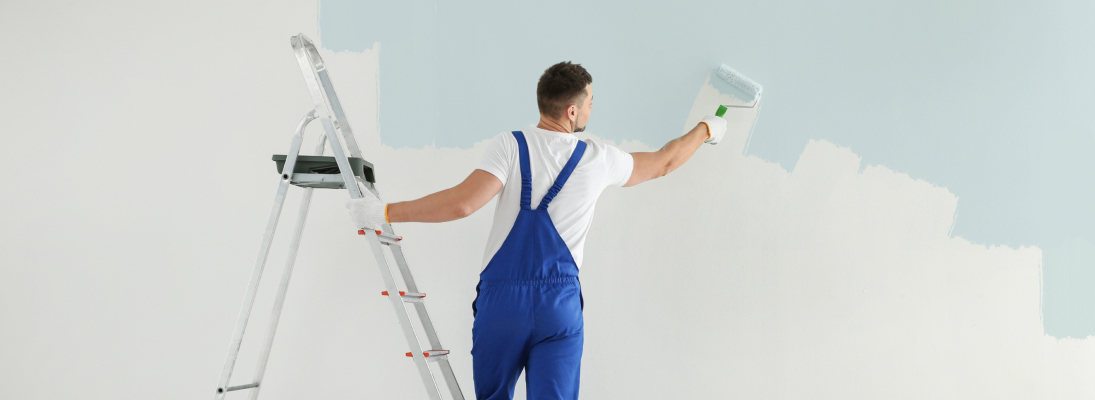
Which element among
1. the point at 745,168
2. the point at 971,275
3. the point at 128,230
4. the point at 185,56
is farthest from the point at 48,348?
the point at 971,275

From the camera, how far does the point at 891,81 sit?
6.53 ft

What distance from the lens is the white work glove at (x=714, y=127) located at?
183cm

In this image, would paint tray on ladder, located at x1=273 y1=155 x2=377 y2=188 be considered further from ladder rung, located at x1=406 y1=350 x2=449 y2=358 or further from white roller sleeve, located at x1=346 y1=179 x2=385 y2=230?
ladder rung, located at x1=406 y1=350 x2=449 y2=358

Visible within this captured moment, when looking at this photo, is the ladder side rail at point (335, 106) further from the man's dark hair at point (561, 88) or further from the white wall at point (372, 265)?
the man's dark hair at point (561, 88)

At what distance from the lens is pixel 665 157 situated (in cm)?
173

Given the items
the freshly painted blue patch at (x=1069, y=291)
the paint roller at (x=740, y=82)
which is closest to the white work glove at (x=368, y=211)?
the paint roller at (x=740, y=82)

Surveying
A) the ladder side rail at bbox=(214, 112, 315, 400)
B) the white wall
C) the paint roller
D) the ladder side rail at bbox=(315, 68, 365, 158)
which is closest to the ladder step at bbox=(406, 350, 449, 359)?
the white wall

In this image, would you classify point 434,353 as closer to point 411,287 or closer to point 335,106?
point 411,287

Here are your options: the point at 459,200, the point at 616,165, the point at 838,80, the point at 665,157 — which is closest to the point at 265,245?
the point at 459,200

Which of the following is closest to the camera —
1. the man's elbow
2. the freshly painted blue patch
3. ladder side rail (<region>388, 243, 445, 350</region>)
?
the man's elbow

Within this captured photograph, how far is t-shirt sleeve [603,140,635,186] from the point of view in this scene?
1.56m

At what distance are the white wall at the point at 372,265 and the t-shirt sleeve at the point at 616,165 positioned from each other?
363 mm

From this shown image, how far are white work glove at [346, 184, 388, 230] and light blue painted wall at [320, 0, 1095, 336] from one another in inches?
21.4

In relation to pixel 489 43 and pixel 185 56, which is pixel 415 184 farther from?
pixel 185 56
